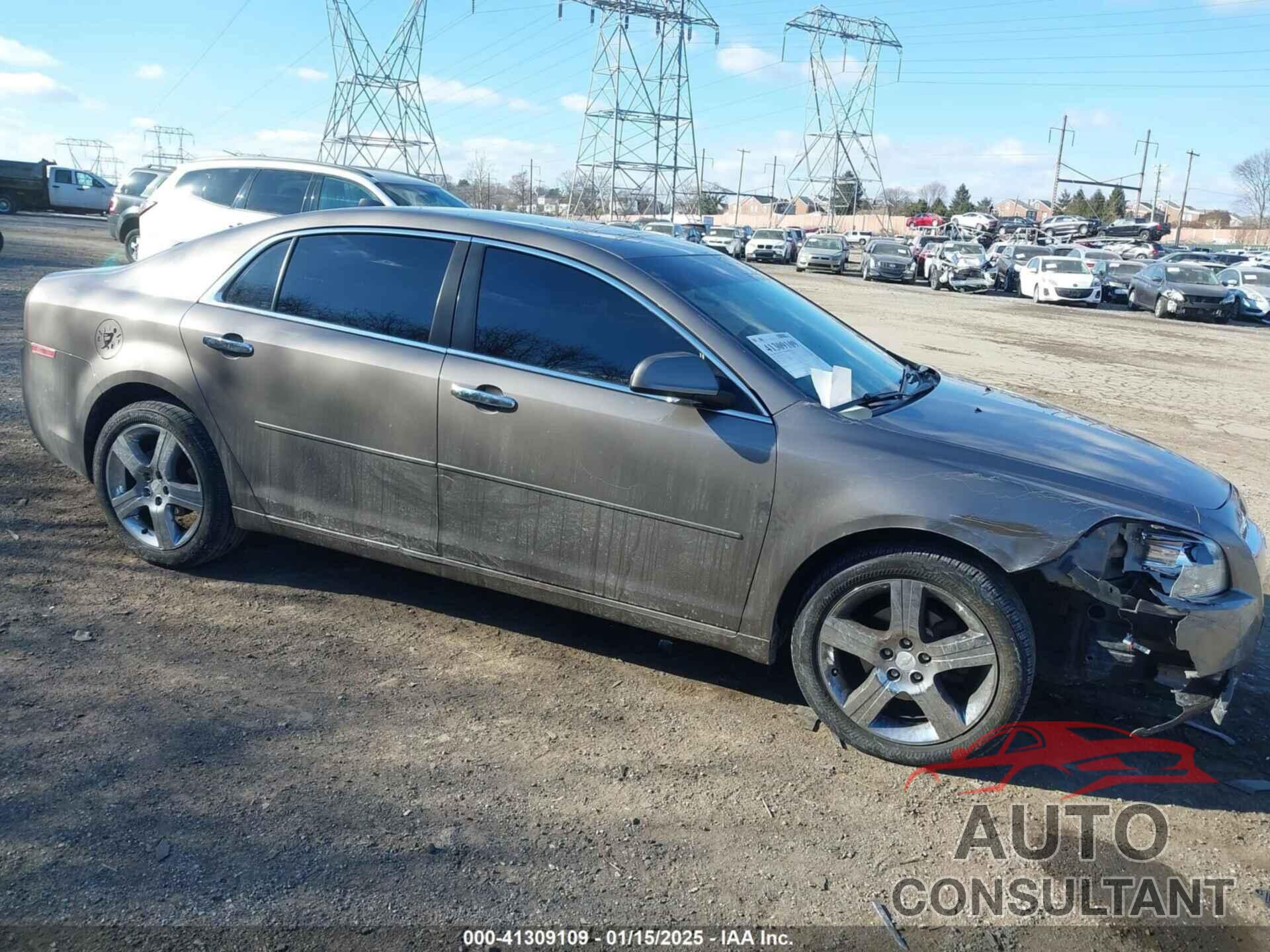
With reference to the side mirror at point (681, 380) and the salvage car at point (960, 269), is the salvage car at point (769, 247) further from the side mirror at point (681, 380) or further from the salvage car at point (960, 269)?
the side mirror at point (681, 380)

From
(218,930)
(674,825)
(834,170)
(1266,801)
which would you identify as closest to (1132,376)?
(1266,801)

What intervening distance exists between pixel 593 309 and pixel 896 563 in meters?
1.48

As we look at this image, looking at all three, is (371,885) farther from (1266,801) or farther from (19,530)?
(19,530)

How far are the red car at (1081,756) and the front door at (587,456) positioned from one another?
95 cm

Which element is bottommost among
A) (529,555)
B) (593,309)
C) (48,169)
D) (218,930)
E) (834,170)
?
(218,930)

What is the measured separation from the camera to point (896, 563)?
3.39m

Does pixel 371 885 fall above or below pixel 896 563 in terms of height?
below

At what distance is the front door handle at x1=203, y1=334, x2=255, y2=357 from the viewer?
171 inches

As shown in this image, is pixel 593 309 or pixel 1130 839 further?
pixel 593 309

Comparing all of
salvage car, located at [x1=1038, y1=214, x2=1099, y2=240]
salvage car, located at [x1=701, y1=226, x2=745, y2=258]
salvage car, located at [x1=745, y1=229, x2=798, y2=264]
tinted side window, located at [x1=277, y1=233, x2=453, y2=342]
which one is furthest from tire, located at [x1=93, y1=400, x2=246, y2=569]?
salvage car, located at [x1=1038, y1=214, x2=1099, y2=240]

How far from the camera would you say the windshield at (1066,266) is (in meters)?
30.7

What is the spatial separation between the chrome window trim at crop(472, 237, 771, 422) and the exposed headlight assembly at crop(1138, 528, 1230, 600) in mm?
1306

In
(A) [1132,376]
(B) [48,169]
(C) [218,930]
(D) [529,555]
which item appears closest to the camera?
(C) [218,930]

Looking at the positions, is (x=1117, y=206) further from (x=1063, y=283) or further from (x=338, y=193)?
(x=338, y=193)
